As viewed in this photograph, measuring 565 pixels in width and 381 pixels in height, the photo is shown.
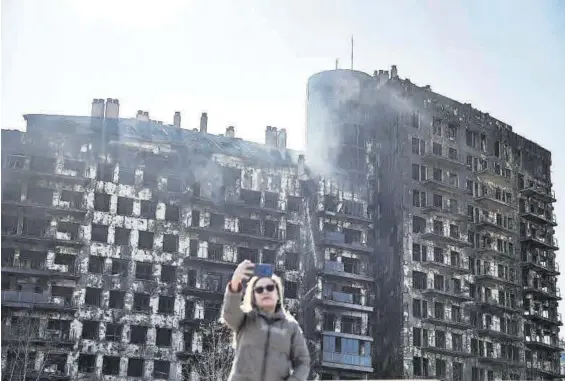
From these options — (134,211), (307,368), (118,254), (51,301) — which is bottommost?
(307,368)

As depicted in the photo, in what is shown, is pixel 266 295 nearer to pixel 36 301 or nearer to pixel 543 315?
pixel 36 301

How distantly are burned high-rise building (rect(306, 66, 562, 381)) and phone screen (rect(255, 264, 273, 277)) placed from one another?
4710cm

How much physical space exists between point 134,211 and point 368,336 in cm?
1918

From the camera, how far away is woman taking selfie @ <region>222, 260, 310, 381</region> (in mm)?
5090

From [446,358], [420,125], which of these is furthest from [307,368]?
[420,125]

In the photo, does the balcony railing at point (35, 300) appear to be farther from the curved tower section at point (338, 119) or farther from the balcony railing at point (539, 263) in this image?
the balcony railing at point (539, 263)

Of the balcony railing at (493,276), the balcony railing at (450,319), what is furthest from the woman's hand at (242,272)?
the balcony railing at (493,276)

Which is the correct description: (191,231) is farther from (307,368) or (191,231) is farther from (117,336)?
(307,368)

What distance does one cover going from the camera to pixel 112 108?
54.8 m

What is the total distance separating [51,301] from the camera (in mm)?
46938

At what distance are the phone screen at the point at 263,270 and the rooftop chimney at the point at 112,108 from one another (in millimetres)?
50989

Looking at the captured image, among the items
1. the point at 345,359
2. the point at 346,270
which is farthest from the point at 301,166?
the point at 345,359

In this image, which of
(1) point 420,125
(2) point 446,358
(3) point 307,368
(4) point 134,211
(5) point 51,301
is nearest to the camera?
(3) point 307,368

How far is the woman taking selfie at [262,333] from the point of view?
16.7 feet
